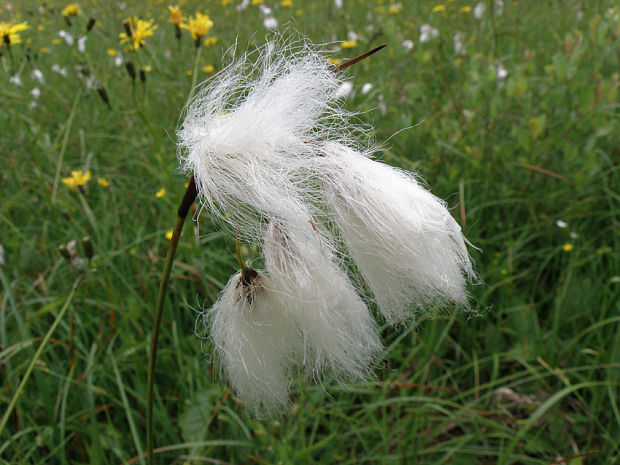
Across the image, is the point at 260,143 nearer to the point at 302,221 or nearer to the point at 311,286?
the point at 302,221

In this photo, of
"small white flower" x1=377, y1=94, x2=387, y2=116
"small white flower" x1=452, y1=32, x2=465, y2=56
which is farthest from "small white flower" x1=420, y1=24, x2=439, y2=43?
"small white flower" x1=377, y1=94, x2=387, y2=116

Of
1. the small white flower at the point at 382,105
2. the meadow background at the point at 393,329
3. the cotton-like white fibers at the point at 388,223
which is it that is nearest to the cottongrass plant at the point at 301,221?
the cotton-like white fibers at the point at 388,223

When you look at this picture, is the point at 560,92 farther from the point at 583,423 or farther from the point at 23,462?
the point at 23,462

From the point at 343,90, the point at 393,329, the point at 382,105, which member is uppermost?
the point at 343,90

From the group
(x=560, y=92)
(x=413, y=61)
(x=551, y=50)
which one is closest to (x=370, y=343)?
(x=560, y=92)

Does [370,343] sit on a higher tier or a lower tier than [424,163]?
higher

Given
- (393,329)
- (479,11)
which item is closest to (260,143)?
(393,329)
